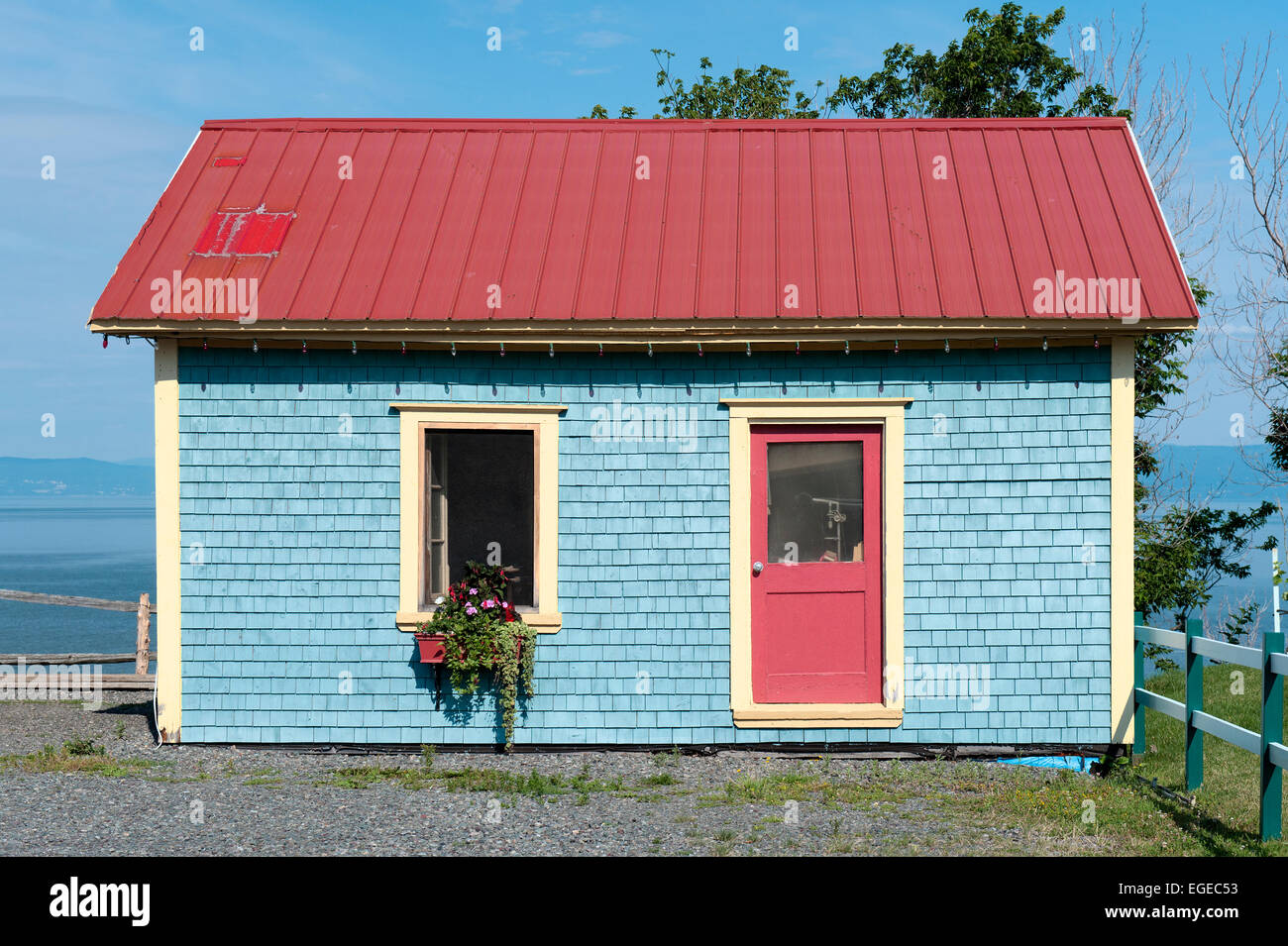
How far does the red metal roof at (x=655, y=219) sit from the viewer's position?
7719mm

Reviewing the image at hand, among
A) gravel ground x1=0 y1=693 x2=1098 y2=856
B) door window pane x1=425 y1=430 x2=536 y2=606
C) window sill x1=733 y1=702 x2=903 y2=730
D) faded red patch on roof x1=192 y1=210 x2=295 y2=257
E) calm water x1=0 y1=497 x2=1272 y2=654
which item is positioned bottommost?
calm water x1=0 y1=497 x2=1272 y2=654

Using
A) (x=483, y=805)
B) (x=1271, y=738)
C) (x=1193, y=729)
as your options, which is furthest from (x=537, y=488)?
(x=1271, y=738)

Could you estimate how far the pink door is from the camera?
308 inches

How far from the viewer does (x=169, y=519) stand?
786cm

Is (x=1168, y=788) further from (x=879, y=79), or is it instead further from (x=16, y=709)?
(x=879, y=79)

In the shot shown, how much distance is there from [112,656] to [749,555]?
25.8 ft

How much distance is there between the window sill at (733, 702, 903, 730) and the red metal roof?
2747 millimetres

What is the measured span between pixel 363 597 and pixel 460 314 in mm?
2136

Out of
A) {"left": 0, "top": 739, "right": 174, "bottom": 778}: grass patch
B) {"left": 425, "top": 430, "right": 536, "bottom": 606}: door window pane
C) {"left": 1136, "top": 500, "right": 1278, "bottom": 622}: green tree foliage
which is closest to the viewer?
{"left": 0, "top": 739, "right": 174, "bottom": 778}: grass patch

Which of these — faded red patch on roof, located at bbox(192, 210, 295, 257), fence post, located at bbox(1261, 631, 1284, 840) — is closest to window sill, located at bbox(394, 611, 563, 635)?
faded red patch on roof, located at bbox(192, 210, 295, 257)

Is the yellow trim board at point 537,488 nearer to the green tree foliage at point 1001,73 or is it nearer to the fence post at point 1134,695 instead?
the fence post at point 1134,695

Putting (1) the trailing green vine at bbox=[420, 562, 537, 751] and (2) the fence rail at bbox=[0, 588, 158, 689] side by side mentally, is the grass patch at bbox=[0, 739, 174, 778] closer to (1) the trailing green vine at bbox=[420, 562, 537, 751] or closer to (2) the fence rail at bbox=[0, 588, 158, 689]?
(1) the trailing green vine at bbox=[420, 562, 537, 751]

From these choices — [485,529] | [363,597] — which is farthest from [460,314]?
[363,597]
